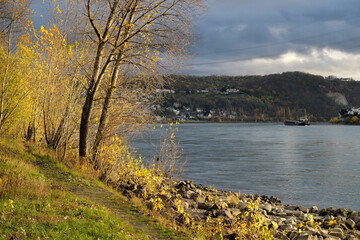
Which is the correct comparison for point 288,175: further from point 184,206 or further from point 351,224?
point 184,206

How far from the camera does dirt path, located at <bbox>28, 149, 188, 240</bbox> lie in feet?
29.3

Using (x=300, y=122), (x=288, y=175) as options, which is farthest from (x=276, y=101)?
(x=288, y=175)

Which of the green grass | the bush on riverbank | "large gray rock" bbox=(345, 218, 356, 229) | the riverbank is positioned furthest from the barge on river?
the green grass

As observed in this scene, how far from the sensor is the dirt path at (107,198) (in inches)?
352

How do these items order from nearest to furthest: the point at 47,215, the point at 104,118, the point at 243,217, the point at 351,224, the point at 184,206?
the point at 47,215, the point at 243,217, the point at 184,206, the point at 351,224, the point at 104,118

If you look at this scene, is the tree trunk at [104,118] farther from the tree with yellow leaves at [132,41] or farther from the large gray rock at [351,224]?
the large gray rock at [351,224]

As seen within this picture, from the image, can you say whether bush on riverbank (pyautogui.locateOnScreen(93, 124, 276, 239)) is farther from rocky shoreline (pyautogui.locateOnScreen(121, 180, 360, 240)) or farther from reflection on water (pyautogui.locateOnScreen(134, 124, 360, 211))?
reflection on water (pyautogui.locateOnScreen(134, 124, 360, 211))

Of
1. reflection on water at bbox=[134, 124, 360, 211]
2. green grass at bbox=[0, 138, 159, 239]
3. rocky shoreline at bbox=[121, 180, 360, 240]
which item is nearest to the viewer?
green grass at bbox=[0, 138, 159, 239]

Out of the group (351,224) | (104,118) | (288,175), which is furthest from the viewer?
(288,175)

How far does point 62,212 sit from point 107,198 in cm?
303

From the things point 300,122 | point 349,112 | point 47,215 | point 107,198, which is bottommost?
point 107,198

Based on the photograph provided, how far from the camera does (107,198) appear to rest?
11391 millimetres

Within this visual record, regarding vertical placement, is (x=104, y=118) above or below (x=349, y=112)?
below

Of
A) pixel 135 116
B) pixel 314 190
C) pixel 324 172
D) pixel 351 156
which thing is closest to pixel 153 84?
pixel 135 116
